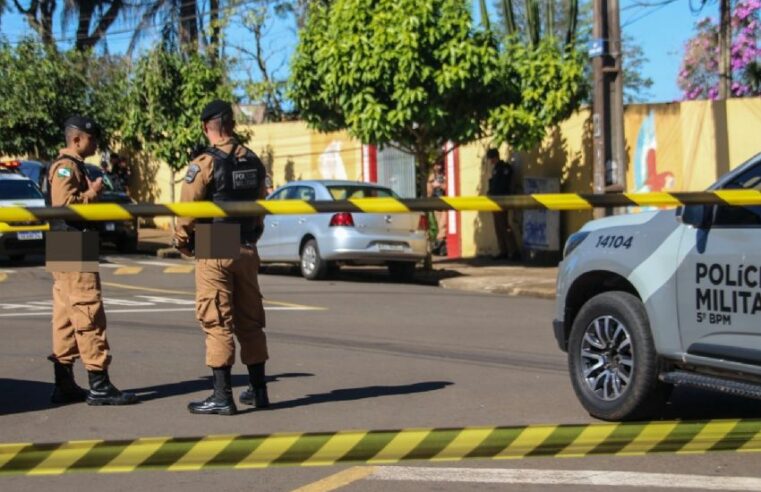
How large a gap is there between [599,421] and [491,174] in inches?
613

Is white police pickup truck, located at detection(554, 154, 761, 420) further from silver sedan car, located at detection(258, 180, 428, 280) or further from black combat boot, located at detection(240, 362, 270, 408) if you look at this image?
silver sedan car, located at detection(258, 180, 428, 280)

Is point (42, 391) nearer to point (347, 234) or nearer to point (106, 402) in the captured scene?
point (106, 402)

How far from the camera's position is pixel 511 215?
22500 millimetres

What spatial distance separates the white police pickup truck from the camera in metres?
6.37

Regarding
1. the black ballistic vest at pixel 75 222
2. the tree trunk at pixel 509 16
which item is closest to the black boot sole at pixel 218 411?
the black ballistic vest at pixel 75 222

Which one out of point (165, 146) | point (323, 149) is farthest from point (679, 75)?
point (165, 146)

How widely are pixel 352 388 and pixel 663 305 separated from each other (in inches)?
101

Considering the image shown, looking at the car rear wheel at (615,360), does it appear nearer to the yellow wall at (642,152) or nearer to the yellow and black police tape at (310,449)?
the yellow and black police tape at (310,449)

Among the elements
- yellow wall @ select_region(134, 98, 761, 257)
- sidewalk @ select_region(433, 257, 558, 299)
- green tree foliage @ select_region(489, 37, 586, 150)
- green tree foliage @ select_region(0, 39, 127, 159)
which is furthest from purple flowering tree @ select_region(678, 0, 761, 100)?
green tree foliage @ select_region(0, 39, 127, 159)

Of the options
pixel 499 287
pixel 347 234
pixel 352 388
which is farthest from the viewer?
pixel 347 234

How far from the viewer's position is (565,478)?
5.80m

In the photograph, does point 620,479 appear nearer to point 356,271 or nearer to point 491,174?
point 356,271

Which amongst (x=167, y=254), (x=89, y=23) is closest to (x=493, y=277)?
(x=167, y=254)

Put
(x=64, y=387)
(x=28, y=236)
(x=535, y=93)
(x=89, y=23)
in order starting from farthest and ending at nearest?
1. (x=89, y=23)
2. (x=28, y=236)
3. (x=535, y=93)
4. (x=64, y=387)
